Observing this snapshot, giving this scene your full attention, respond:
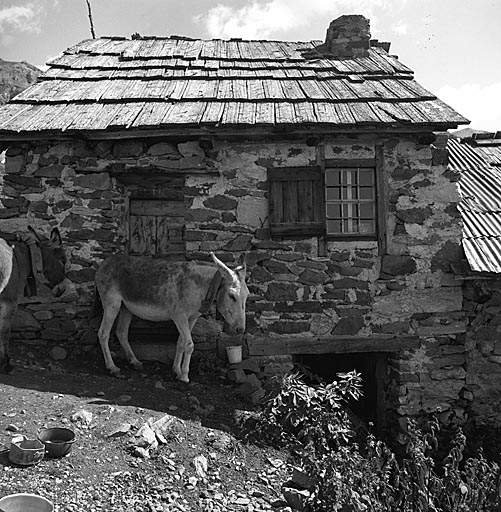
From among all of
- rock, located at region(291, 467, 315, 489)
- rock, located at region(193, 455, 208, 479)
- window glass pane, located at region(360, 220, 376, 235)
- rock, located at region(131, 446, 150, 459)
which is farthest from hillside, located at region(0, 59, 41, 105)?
rock, located at region(291, 467, 315, 489)

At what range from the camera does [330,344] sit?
8.02 meters

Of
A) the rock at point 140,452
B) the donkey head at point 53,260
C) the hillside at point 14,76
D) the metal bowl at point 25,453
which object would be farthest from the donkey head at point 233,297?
the hillside at point 14,76

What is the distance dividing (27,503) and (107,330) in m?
3.77

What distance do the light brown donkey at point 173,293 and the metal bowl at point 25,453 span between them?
2809 mm

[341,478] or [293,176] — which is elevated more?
[293,176]

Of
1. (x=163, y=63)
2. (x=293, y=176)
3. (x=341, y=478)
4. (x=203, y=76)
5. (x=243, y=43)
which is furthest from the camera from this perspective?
(x=243, y=43)

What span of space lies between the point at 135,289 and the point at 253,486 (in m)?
3.31

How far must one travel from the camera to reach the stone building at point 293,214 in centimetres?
796

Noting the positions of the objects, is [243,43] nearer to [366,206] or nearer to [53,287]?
[366,206]

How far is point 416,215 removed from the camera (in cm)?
805

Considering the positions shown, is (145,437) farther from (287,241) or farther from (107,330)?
(287,241)

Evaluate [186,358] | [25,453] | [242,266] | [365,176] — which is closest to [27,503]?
[25,453]

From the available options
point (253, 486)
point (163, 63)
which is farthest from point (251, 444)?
point (163, 63)

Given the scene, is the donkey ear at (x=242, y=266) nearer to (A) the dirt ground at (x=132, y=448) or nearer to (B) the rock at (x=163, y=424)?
(A) the dirt ground at (x=132, y=448)
